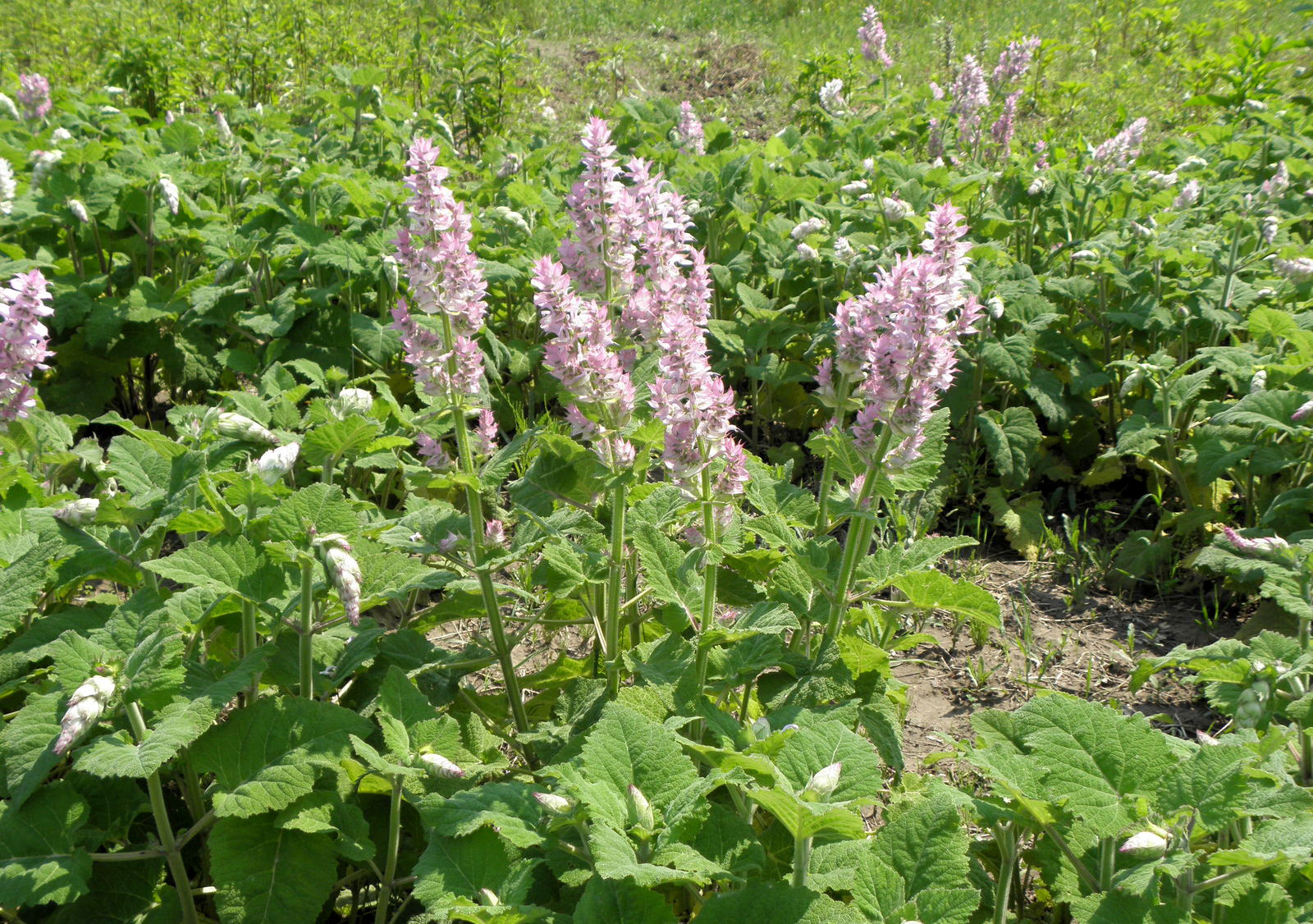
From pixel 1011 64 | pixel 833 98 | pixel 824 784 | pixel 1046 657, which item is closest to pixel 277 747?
pixel 824 784

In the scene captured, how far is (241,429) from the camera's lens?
2457 mm

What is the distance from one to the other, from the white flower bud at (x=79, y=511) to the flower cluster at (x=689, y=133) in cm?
444

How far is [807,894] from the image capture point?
1.49 m

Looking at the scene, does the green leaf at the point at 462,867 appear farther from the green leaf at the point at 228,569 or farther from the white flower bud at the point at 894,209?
the white flower bud at the point at 894,209

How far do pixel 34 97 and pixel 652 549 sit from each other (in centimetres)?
514

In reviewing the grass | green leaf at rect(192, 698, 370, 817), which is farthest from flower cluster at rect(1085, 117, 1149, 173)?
green leaf at rect(192, 698, 370, 817)

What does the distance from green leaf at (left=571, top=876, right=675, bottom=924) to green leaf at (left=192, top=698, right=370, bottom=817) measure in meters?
0.61

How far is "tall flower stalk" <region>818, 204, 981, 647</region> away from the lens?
187cm

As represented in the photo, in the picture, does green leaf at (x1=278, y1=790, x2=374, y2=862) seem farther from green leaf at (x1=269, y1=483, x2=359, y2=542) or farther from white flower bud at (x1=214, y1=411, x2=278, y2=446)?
white flower bud at (x1=214, y1=411, x2=278, y2=446)

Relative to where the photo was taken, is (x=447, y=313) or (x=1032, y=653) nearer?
(x=447, y=313)

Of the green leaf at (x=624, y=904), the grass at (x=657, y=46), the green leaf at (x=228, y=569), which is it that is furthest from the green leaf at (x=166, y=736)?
the grass at (x=657, y=46)

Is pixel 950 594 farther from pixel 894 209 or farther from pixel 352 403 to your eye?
pixel 894 209

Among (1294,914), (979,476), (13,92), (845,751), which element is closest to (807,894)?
(845,751)

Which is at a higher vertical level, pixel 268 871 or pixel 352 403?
pixel 352 403
